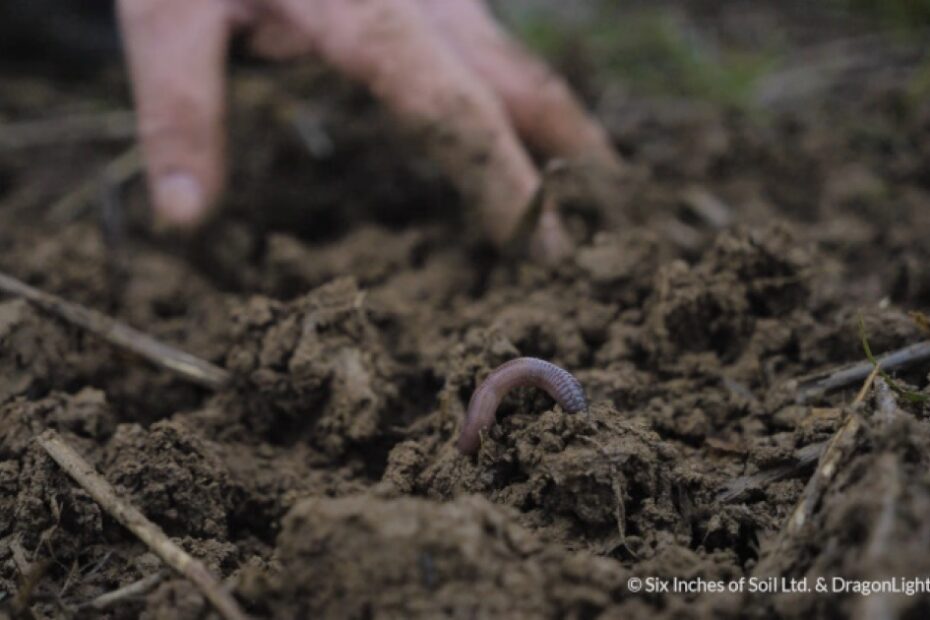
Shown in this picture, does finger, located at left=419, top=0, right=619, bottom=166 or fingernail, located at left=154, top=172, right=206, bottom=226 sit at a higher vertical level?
finger, located at left=419, top=0, right=619, bottom=166

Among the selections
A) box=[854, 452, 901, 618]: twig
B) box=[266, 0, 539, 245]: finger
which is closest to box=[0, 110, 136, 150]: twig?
box=[266, 0, 539, 245]: finger

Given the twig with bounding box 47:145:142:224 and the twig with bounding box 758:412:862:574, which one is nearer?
the twig with bounding box 758:412:862:574

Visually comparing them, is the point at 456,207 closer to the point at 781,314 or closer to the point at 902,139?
the point at 781,314

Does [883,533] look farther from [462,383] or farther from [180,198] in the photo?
[180,198]

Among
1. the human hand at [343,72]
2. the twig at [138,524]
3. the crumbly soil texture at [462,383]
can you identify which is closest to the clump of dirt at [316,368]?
the crumbly soil texture at [462,383]

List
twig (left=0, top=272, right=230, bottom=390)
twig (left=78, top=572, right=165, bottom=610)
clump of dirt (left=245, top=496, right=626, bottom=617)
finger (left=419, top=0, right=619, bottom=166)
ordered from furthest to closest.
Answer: finger (left=419, top=0, right=619, bottom=166)
twig (left=0, top=272, right=230, bottom=390)
twig (left=78, top=572, right=165, bottom=610)
clump of dirt (left=245, top=496, right=626, bottom=617)

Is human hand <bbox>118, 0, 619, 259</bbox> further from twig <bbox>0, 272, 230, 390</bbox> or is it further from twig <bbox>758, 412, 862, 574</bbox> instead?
twig <bbox>758, 412, 862, 574</bbox>

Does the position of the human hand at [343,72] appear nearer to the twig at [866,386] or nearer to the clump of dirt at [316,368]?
the clump of dirt at [316,368]

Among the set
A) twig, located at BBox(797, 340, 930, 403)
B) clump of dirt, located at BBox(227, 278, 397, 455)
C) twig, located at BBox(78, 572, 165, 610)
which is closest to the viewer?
twig, located at BBox(78, 572, 165, 610)
